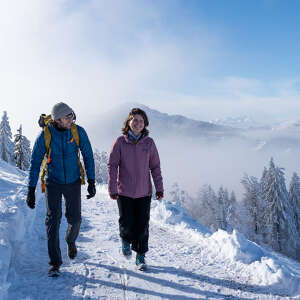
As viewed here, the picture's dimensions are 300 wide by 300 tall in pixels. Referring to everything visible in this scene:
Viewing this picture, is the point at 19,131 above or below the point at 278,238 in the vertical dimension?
above

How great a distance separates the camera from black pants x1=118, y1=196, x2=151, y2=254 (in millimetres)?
4371

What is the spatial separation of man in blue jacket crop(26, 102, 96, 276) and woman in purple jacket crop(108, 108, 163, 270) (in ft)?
1.95

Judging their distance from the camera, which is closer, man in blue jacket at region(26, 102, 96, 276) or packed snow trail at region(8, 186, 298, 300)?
packed snow trail at region(8, 186, 298, 300)

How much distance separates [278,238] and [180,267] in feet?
117

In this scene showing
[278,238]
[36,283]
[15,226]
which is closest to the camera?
[36,283]

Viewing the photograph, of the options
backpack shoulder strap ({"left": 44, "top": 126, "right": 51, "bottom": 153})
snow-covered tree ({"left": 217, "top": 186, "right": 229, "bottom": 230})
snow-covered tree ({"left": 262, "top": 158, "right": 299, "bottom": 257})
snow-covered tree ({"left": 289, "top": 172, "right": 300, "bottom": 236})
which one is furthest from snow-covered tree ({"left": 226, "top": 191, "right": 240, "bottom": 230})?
backpack shoulder strap ({"left": 44, "top": 126, "right": 51, "bottom": 153})

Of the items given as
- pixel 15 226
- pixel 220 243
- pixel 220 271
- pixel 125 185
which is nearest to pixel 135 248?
pixel 125 185

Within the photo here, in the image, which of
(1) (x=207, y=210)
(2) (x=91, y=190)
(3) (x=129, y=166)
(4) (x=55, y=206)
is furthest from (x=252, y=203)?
(4) (x=55, y=206)

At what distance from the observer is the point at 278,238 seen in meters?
33.9

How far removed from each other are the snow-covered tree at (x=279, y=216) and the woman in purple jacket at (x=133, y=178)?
33914 millimetres

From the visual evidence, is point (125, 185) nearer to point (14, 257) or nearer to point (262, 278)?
point (14, 257)

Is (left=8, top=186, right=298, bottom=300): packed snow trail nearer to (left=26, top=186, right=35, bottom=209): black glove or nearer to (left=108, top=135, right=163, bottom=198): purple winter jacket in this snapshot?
(left=26, top=186, right=35, bottom=209): black glove

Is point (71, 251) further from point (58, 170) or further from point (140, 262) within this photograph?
point (58, 170)

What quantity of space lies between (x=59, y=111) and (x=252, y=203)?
42.6 m
